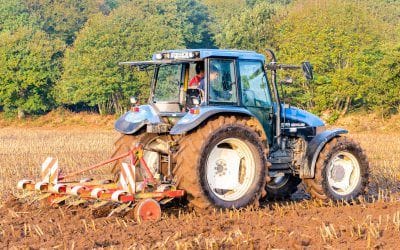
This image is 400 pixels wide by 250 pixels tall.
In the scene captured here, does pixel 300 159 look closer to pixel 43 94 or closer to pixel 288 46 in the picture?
pixel 288 46

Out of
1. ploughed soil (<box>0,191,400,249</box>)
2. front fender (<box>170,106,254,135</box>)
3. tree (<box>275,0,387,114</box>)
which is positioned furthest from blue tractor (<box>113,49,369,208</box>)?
tree (<box>275,0,387,114</box>)

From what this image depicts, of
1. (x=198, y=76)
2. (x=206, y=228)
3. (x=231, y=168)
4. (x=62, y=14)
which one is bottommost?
(x=206, y=228)

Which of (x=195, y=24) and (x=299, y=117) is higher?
(x=195, y=24)

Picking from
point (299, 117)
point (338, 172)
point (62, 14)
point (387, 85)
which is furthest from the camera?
point (62, 14)

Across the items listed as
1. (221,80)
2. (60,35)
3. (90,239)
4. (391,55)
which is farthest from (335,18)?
(90,239)

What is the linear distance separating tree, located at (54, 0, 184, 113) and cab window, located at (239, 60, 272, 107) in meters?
34.0

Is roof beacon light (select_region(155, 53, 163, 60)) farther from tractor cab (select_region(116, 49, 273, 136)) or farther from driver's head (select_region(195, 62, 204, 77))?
driver's head (select_region(195, 62, 204, 77))

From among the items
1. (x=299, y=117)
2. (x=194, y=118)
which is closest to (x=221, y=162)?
(x=194, y=118)

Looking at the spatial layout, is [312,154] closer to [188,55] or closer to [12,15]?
[188,55]

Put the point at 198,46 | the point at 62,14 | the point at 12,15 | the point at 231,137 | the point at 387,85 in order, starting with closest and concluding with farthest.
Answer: the point at 231,137 → the point at 387,85 → the point at 198,46 → the point at 12,15 → the point at 62,14

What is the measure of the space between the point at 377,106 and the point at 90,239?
3321 cm

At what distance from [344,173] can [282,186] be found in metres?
1.07

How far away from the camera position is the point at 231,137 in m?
9.98

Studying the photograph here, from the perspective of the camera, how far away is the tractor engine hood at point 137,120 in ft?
34.7
